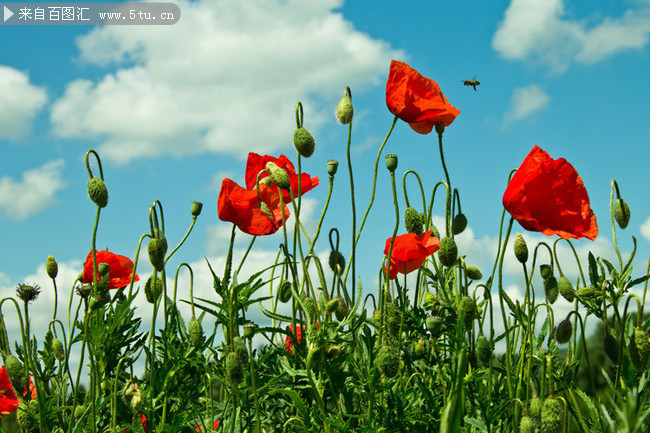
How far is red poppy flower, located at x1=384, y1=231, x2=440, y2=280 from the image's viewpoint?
92.4 inches

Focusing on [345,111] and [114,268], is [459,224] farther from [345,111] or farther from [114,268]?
[114,268]

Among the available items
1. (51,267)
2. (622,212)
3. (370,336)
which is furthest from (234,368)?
(622,212)

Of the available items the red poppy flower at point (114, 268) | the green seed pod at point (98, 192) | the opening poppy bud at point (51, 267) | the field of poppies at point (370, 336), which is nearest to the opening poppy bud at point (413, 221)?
the field of poppies at point (370, 336)

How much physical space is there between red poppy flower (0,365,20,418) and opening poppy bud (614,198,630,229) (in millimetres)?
2437

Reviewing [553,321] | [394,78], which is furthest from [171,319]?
[553,321]

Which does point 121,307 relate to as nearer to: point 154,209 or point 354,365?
point 154,209

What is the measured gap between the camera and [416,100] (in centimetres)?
238

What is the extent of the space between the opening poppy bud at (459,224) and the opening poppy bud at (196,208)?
942mm

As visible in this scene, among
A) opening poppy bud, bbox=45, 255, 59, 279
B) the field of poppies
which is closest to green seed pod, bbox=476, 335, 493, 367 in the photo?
the field of poppies

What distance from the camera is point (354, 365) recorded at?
6.50ft

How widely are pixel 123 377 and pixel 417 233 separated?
1.11m

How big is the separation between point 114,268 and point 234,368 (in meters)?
1.09

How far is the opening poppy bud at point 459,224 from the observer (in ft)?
7.70

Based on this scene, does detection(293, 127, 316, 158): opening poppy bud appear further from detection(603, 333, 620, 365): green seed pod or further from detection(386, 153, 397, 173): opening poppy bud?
detection(603, 333, 620, 365): green seed pod
